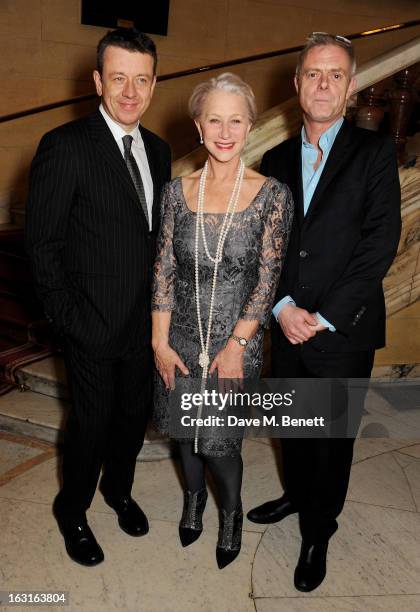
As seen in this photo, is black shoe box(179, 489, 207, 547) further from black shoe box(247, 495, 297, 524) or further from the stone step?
the stone step

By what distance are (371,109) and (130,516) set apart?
2.43 meters

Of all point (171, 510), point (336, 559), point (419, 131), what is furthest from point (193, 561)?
point (419, 131)

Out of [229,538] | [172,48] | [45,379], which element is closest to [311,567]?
[229,538]

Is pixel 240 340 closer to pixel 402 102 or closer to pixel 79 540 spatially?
pixel 79 540

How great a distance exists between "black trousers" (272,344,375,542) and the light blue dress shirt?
158 millimetres

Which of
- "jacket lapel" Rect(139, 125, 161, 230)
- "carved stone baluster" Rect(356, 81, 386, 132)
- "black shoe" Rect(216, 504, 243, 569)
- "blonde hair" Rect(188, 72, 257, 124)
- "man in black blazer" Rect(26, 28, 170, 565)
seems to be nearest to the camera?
"blonde hair" Rect(188, 72, 257, 124)

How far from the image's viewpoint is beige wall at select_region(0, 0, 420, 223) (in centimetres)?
582

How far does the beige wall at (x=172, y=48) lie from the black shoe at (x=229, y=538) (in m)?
Result: 4.61

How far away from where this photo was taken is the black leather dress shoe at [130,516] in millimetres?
2670

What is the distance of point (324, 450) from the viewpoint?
235cm

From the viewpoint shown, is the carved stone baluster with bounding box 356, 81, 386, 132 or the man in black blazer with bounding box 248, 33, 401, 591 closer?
the man in black blazer with bounding box 248, 33, 401, 591

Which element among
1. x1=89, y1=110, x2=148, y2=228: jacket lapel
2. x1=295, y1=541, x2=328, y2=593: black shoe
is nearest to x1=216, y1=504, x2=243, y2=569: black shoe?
x1=295, y1=541, x2=328, y2=593: black shoe

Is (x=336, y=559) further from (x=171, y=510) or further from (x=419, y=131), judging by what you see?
(x=419, y=131)

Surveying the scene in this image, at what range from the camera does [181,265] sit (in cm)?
221
